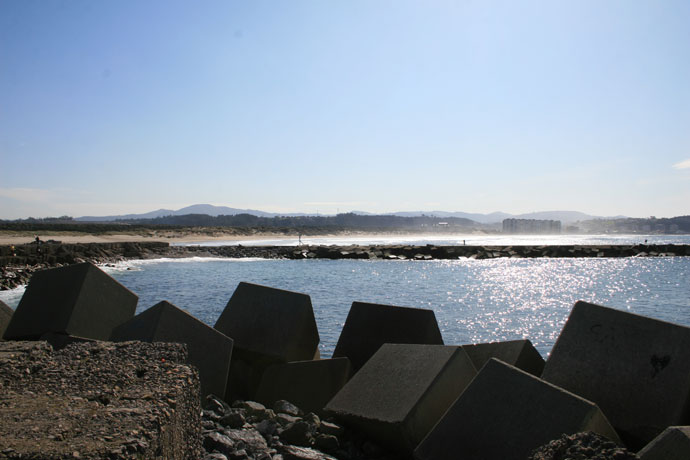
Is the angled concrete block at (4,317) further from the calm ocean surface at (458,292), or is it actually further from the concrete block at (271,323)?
the calm ocean surface at (458,292)

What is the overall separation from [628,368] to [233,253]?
146 feet

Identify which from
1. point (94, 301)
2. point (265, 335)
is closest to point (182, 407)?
point (265, 335)

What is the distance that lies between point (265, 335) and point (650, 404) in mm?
3486

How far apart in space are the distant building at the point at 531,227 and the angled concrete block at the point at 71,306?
649 feet

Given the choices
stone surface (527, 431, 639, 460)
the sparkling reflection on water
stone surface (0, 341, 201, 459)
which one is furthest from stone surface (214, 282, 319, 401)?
the sparkling reflection on water

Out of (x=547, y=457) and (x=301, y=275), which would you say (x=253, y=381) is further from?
(x=301, y=275)

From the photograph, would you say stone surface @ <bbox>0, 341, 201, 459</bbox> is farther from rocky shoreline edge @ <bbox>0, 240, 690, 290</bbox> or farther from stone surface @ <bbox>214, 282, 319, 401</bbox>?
rocky shoreline edge @ <bbox>0, 240, 690, 290</bbox>

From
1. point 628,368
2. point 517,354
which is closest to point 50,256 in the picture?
point 517,354

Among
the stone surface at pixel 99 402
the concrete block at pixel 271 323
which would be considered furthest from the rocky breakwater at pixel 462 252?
the stone surface at pixel 99 402

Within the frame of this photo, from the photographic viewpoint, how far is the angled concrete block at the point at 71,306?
5.23 m

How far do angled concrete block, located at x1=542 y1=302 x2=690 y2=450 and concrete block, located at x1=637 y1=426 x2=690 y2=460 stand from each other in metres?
0.75

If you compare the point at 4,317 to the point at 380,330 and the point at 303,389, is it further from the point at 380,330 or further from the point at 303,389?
the point at 380,330

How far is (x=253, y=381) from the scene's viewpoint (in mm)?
5441

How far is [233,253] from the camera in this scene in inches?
1827
